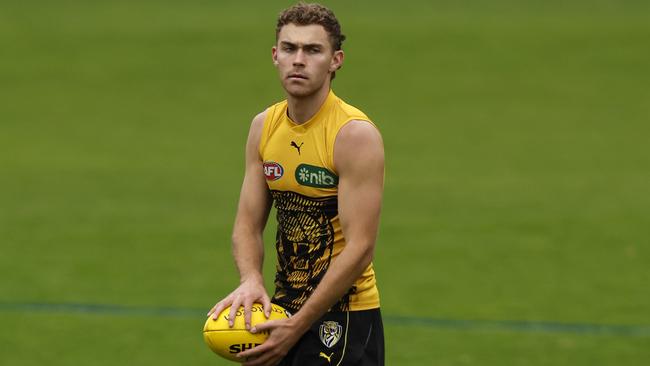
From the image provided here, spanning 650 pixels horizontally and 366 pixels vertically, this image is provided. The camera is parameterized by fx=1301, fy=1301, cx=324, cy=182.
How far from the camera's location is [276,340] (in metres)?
6.45

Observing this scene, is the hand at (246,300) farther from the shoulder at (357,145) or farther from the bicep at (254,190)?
the shoulder at (357,145)

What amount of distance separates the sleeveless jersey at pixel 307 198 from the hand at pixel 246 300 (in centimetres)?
22

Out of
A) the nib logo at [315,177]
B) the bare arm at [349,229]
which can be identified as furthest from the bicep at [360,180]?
the nib logo at [315,177]

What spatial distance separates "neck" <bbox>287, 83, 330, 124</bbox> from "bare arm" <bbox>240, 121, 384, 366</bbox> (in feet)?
0.83

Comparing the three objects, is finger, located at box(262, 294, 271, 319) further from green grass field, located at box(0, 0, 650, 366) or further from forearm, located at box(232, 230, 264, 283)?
green grass field, located at box(0, 0, 650, 366)

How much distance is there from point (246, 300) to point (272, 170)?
694 millimetres

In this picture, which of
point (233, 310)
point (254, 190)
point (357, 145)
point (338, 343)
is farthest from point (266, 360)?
point (357, 145)

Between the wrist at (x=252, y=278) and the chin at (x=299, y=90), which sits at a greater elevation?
the chin at (x=299, y=90)

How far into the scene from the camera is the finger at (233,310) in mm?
6547

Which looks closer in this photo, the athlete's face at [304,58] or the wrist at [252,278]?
the athlete's face at [304,58]

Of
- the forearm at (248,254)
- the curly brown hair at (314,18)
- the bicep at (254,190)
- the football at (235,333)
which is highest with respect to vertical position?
the curly brown hair at (314,18)

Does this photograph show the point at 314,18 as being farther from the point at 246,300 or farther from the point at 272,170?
the point at 246,300

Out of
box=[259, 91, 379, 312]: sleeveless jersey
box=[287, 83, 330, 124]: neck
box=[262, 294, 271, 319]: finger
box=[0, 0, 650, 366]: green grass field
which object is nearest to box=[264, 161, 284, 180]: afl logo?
box=[259, 91, 379, 312]: sleeveless jersey

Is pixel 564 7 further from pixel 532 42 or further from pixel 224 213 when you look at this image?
pixel 224 213
